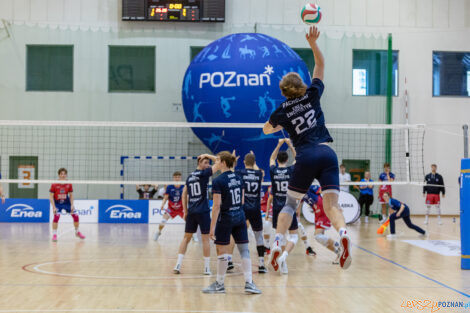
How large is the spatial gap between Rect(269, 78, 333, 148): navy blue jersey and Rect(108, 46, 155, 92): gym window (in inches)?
572

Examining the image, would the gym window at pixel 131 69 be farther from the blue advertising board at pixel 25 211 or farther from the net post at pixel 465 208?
the net post at pixel 465 208

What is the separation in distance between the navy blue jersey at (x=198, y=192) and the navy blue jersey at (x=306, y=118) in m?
3.56

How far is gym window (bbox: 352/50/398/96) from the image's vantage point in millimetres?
19438

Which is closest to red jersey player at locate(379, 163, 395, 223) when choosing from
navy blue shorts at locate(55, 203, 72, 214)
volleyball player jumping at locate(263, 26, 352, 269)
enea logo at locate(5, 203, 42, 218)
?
navy blue shorts at locate(55, 203, 72, 214)

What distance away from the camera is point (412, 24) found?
19.7 m

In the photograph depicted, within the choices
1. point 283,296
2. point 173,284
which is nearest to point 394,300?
point 283,296

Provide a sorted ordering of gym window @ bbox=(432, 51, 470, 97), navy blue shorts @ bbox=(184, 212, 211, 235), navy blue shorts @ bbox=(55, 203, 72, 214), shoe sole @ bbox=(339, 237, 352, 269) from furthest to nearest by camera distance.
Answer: gym window @ bbox=(432, 51, 470, 97), navy blue shorts @ bbox=(55, 203, 72, 214), navy blue shorts @ bbox=(184, 212, 211, 235), shoe sole @ bbox=(339, 237, 352, 269)

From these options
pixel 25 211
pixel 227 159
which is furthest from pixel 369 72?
pixel 227 159

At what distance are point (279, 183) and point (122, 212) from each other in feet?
29.5

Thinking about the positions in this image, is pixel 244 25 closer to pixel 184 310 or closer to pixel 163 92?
pixel 163 92

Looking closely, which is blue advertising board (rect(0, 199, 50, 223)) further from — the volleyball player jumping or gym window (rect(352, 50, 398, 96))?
the volleyball player jumping

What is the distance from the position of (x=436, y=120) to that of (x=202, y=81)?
30.1 ft

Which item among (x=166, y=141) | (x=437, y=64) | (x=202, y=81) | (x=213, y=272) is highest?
(x=437, y=64)

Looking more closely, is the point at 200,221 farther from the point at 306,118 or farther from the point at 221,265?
the point at 306,118
